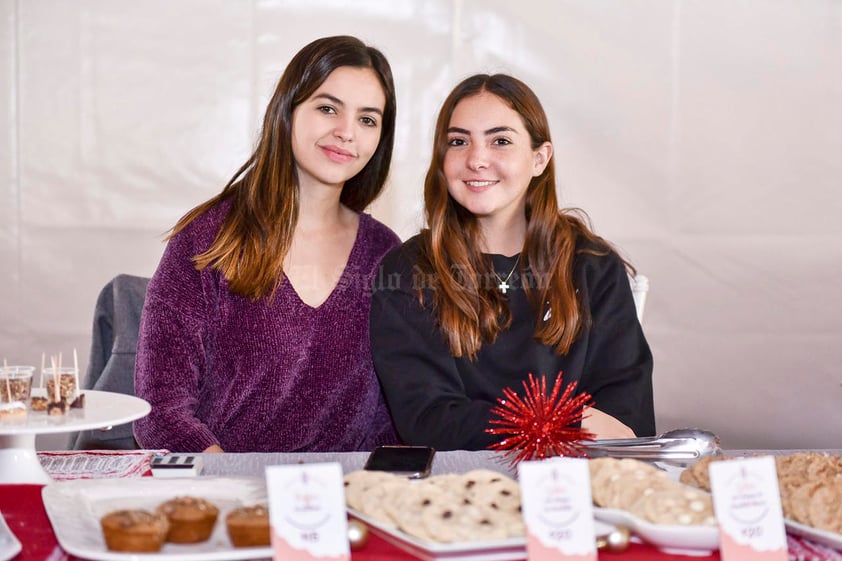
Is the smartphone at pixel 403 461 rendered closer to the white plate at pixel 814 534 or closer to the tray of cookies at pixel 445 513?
the tray of cookies at pixel 445 513

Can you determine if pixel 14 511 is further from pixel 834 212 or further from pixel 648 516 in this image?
pixel 834 212

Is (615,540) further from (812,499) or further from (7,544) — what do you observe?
(7,544)

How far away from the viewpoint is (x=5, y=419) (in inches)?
44.3

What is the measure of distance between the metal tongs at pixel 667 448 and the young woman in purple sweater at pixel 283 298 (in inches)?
27.2

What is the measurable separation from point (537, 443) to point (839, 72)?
2.05m

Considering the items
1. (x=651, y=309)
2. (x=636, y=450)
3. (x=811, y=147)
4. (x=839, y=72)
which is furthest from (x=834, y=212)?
(x=636, y=450)

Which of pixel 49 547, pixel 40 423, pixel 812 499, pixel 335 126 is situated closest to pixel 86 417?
pixel 40 423

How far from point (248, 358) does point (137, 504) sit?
81cm

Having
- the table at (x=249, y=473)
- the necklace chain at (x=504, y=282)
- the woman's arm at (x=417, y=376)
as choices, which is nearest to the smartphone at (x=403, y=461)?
the table at (x=249, y=473)

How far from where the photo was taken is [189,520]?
0.93 meters

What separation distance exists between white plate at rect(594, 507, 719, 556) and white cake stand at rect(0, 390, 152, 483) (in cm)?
57

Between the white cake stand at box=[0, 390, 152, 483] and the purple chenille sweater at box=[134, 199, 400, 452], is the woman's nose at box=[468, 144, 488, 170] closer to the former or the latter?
the purple chenille sweater at box=[134, 199, 400, 452]

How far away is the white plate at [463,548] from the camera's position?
0.90 metres

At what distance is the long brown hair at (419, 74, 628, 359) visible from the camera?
1.79 m
